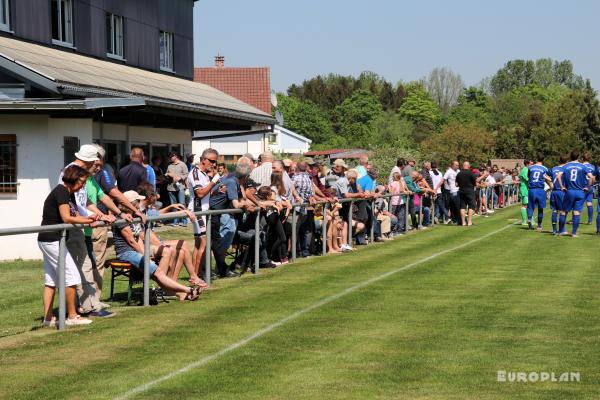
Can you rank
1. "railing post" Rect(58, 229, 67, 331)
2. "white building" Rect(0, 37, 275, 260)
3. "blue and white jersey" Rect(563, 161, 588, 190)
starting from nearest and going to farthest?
"railing post" Rect(58, 229, 67, 331)
"white building" Rect(0, 37, 275, 260)
"blue and white jersey" Rect(563, 161, 588, 190)

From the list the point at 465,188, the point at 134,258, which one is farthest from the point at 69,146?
the point at 465,188

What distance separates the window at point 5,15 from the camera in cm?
2382

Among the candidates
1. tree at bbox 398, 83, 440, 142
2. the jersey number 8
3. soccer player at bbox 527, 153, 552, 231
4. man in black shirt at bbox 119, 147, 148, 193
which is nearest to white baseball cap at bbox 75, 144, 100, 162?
man in black shirt at bbox 119, 147, 148, 193

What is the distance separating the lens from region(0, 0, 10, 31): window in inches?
938

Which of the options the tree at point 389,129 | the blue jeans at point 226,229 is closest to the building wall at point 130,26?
the blue jeans at point 226,229

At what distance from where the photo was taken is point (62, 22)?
27.0m

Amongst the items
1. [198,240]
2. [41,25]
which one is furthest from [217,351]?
[41,25]

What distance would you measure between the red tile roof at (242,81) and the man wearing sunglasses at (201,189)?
5580cm

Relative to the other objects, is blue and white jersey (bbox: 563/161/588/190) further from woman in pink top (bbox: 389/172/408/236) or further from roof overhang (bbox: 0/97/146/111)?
roof overhang (bbox: 0/97/146/111)

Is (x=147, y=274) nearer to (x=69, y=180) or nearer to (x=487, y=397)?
(x=69, y=180)

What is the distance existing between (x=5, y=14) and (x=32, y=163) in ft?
14.3

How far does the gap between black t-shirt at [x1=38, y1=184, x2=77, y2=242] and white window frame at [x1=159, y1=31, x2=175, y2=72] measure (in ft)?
80.0

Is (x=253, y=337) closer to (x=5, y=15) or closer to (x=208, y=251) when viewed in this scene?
(x=208, y=251)

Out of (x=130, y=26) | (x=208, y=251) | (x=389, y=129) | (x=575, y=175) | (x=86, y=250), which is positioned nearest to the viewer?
(x=86, y=250)
